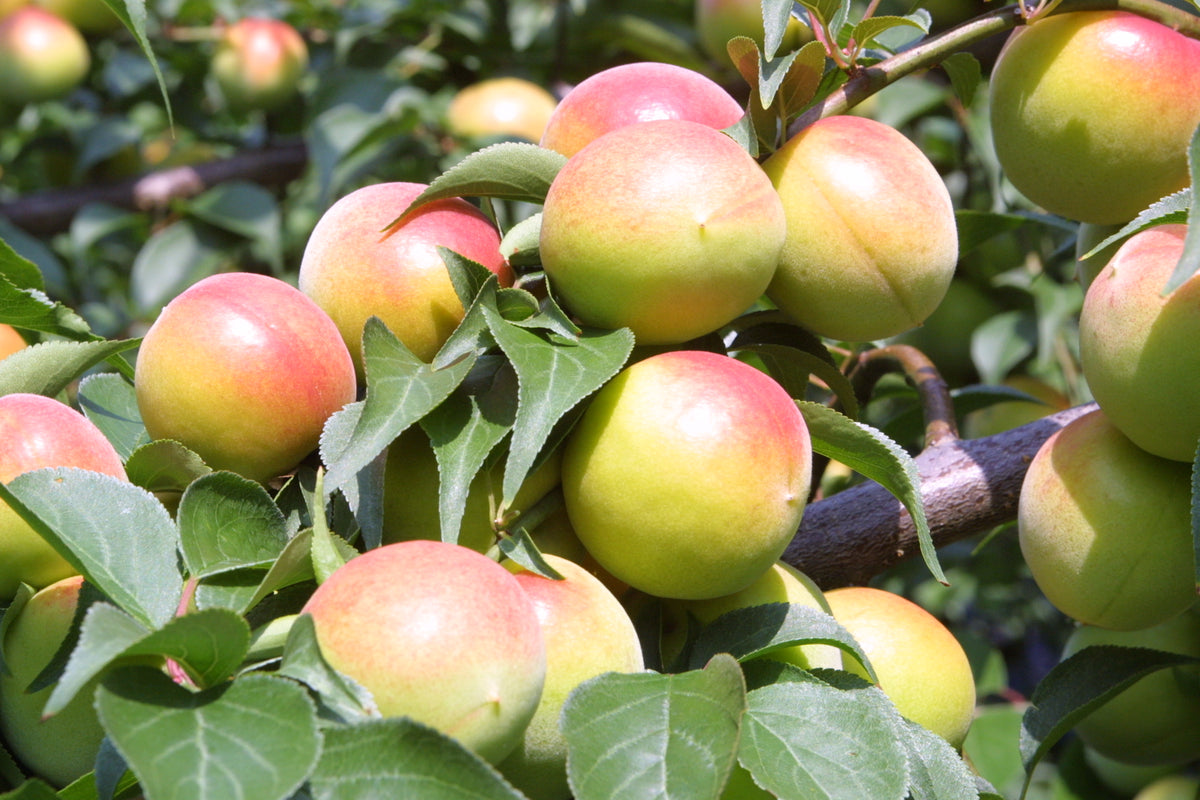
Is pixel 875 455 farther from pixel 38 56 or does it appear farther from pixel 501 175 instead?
pixel 38 56

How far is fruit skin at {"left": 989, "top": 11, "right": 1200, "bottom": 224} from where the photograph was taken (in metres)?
0.67

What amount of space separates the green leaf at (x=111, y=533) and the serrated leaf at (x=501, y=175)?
200 millimetres

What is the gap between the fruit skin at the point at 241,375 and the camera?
1.86ft

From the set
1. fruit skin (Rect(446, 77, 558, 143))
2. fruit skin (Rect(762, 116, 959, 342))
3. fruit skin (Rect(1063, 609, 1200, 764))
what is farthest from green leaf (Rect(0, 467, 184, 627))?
fruit skin (Rect(446, 77, 558, 143))

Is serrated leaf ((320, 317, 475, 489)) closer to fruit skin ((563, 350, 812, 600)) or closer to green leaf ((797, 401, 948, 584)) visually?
fruit skin ((563, 350, 812, 600))

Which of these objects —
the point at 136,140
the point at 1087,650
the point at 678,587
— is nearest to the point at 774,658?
the point at 678,587

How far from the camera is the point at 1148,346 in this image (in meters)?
0.59

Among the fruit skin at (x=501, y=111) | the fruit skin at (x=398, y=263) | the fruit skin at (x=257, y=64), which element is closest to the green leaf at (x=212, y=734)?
the fruit skin at (x=398, y=263)

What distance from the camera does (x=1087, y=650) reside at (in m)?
0.76

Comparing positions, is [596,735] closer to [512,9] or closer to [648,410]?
[648,410]

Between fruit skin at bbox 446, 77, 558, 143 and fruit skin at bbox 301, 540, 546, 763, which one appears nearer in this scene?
fruit skin at bbox 301, 540, 546, 763

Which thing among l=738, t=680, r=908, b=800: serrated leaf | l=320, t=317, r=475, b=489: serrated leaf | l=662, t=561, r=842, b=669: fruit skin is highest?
l=320, t=317, r=475, b=489: serrated leaf

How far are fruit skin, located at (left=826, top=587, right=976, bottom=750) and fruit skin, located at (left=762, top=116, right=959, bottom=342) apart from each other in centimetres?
16

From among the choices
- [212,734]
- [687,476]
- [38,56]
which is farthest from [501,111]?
[212,734]
